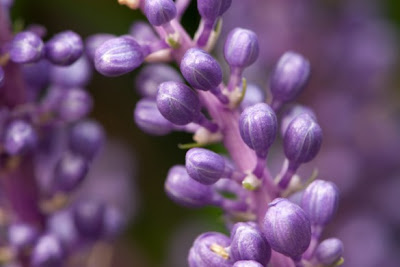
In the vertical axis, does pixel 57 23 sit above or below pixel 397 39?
below

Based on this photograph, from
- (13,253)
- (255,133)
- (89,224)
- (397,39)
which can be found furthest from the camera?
(397,39)

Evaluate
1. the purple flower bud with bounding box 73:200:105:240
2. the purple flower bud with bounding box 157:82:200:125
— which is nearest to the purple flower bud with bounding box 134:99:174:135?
the purple flower bud with bounding box 157:82:200:125

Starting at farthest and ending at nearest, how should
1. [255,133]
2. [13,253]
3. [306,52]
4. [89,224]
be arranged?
1. [306,52]
2. [89,224]
3. [13,253]
4. [255,133]

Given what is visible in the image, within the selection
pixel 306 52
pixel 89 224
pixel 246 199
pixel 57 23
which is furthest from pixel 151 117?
pixel 57 23

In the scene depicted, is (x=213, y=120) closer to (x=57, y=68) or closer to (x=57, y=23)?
(x=57, y=68)

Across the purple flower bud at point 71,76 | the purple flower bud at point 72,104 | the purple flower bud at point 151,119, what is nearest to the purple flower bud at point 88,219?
the purple flower bud at point 72,104

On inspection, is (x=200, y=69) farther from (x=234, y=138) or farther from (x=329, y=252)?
(x=329, y=252)

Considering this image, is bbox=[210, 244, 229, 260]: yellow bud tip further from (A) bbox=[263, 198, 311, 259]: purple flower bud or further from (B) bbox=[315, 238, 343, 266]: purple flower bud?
(B) bbox=[315, 238, 343, 266]: purple flower bud
